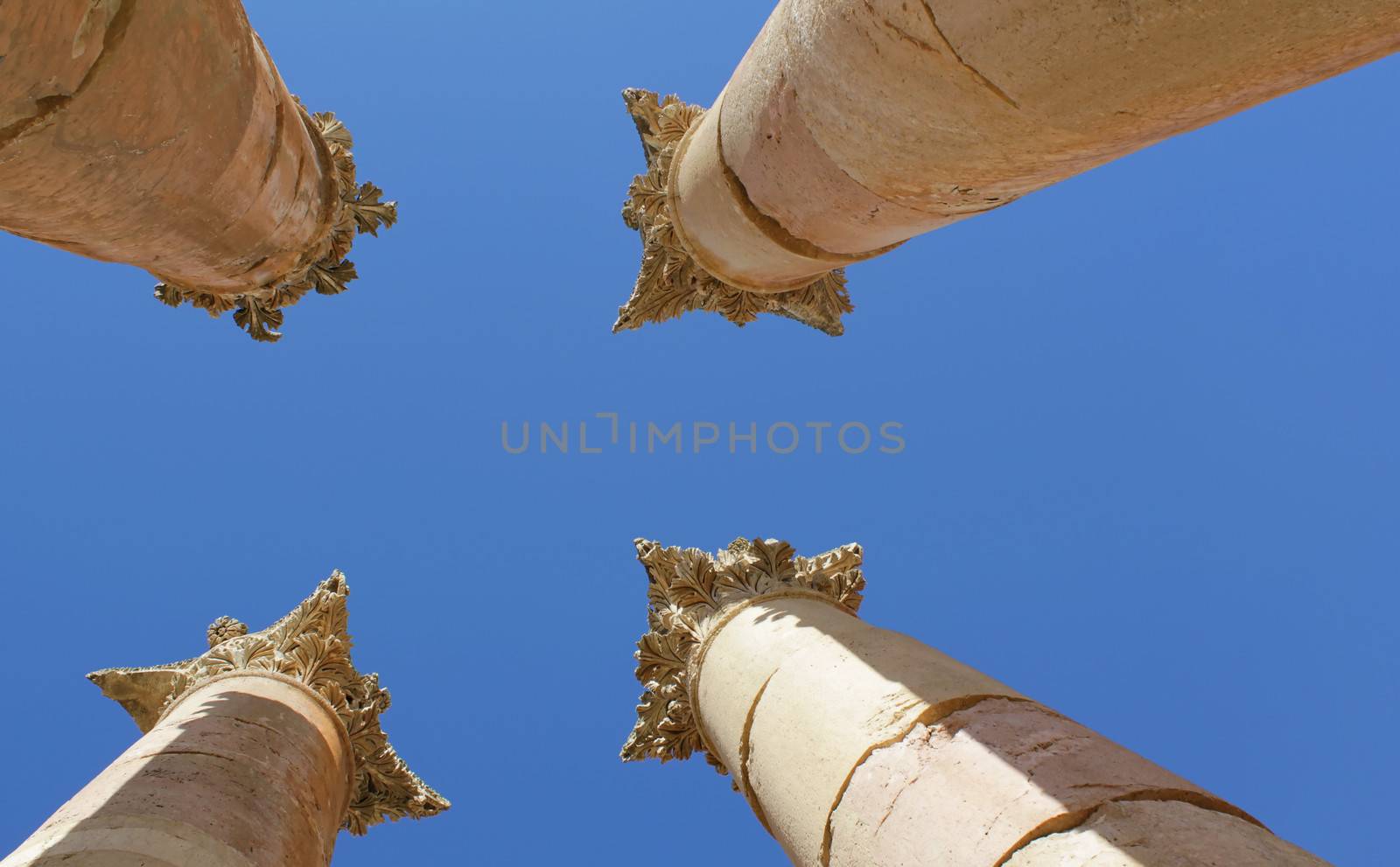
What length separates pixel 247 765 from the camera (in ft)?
22.6

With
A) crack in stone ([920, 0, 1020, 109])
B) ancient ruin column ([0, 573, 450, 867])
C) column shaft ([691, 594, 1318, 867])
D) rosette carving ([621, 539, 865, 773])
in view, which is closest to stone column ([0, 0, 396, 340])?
ancient ruin column ([0, 573, 450, 867])

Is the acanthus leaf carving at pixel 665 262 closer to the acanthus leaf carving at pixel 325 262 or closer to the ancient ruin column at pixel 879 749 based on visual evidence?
the acanthus leaf carving at pixel 325 262

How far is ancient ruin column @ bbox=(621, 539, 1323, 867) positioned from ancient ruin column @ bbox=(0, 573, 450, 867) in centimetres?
274

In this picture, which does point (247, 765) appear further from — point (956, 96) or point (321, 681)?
point (956, 96)

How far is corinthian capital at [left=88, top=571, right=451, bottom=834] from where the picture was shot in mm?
8781

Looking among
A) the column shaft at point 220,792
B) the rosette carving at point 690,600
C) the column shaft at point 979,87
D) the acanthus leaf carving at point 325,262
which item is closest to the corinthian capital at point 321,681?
the column shaft at point 220,792

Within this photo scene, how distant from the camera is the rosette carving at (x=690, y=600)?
9.08 meters

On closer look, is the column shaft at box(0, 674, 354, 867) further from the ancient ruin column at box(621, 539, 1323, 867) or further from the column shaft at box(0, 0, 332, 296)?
the column shaft at box(0, 0, 332, 296)

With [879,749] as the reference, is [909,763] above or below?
below

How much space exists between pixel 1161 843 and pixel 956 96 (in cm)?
360

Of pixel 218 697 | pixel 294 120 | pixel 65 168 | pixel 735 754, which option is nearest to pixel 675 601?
pixel 735 754

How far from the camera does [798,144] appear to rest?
22.0ft

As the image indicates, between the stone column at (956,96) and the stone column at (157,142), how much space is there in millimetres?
3542

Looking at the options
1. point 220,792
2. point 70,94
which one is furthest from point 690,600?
point 70,94
